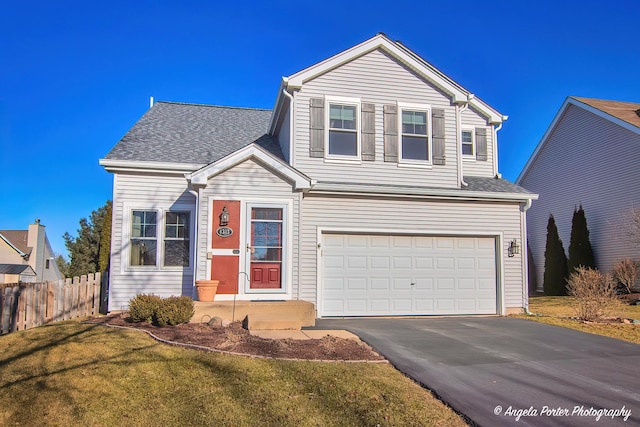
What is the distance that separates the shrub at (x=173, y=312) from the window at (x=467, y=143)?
34.1 ft

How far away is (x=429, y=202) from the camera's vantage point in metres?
13.0

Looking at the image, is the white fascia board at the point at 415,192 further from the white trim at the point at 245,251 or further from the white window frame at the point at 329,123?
the white trim at the point at 245,251

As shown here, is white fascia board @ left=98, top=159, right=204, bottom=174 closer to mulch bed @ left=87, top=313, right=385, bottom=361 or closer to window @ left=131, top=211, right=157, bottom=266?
window @ left=131, top=211, right=157, bottom=266

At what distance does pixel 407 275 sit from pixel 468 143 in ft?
18.6

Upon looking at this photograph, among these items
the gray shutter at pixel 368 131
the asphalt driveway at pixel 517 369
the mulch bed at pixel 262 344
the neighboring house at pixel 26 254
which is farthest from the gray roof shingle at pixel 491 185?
the neighboring house at pixel 26 254

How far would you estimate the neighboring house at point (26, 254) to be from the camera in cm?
3596

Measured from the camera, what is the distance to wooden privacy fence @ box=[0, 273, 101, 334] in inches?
368

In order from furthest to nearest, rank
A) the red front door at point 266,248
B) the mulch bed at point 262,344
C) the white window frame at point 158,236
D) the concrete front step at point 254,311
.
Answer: the white window frame at point 158,236 < the red front door at point 266,248 < the concrete front step at point 254,311 < the mulch bed at point 262,344

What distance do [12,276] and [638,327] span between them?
1497 inches

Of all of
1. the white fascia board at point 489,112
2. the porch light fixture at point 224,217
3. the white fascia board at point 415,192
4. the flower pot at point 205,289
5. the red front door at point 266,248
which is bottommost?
the flower pot at point 205,289

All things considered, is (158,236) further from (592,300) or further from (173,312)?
(592,300)

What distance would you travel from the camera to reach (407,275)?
12.7m

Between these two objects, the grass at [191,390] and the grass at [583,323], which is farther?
the grass at [583,323]

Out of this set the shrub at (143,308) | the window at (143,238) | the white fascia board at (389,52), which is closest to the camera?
the shrub at (143,308)
